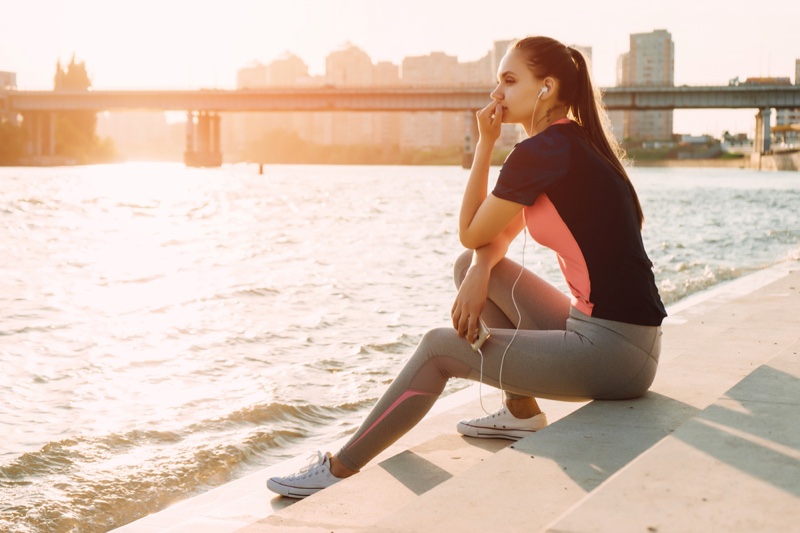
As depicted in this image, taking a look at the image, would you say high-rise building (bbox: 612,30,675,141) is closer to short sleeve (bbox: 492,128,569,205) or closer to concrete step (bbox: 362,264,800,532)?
concrete step (bbox: 362,264,800,532)

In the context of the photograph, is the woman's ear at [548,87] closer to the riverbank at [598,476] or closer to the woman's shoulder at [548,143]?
the woman's shoulder at [548,143]

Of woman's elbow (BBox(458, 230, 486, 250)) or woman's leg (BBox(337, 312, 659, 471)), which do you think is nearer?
woman's leg (BBox(337, 312, 659, 471))

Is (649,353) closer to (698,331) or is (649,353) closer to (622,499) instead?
(622,499)

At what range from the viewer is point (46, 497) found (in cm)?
421

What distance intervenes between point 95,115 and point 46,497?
105m

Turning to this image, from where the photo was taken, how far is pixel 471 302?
11.1 ft

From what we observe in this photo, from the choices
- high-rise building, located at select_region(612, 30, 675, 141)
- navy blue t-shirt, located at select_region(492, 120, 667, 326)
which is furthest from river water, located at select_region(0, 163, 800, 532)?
high-rise building, located at select_region(612, 30, 675, 141)

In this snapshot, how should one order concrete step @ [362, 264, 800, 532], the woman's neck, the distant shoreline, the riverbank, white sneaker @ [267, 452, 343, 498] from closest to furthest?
the riverbank, concrete step @ [362, 264, 800, 532], white sneaker @ [267, 452, 343, 498], the woman's neck, the distant shoreline

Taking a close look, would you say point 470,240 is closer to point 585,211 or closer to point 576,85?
point 585,211

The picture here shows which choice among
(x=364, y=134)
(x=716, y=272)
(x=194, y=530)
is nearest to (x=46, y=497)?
(x=194, y=530)

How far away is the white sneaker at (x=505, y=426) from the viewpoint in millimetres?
3795

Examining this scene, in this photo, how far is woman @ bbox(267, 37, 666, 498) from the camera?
3.30 meters

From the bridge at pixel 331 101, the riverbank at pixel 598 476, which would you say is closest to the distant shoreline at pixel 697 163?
the bridge at pixel 331 101

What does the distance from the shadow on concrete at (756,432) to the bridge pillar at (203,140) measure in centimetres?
8974
